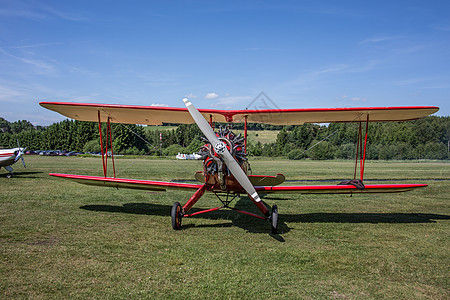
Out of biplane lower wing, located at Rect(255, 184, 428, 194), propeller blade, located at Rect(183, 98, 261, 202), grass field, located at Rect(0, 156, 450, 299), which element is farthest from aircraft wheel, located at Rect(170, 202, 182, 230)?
biplane lower wing, located at Rect(255, 184, 428, 194)

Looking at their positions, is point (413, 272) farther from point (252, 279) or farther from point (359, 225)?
point (359, 225)

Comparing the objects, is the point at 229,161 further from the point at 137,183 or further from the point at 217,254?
the point at 137,183

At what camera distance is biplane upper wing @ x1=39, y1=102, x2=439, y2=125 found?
25.2 ft

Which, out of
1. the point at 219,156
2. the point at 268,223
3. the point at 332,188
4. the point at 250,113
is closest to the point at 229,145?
the point at 219,156

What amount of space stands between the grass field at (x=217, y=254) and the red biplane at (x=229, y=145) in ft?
2.72

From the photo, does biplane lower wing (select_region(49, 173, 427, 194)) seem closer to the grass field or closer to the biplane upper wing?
the grass field

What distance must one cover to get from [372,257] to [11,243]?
627 centimetres

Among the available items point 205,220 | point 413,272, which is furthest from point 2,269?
point 413,272

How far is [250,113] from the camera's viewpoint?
8.01 meters

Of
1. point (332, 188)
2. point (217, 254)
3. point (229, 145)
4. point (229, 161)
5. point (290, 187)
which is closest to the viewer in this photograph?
point (217, 254)

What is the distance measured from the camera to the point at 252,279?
4.33 meters

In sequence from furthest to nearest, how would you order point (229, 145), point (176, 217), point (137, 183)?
point (137, 183) → point (176, 217) → point (229, 145)

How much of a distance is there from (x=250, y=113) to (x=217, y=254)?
385 cm

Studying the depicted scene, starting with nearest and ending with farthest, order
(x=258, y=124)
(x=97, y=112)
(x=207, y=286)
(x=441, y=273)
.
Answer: (x=207, y=286) → (x=441, y=273) → (x=97, y=112) → (x=258, y=124)
